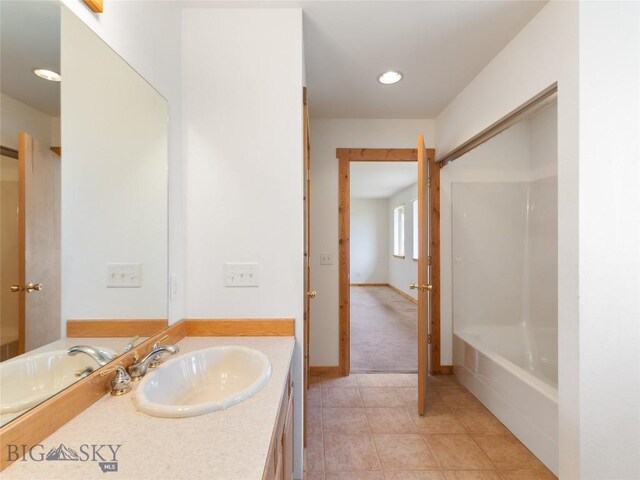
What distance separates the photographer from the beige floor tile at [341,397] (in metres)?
2.21

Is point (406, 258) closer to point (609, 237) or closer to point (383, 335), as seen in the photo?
point (383, 335)

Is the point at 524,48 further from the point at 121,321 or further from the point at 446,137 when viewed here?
the point at 121,321

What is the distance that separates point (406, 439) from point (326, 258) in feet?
4.96

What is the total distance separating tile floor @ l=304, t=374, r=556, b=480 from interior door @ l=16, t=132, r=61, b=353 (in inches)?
59.3

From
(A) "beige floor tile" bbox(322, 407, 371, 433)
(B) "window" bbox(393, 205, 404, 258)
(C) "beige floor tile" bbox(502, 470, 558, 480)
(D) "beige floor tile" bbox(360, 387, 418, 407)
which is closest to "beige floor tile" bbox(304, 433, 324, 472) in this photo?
(A) "beige floor tile" bbox(322, 407, 371, 433)

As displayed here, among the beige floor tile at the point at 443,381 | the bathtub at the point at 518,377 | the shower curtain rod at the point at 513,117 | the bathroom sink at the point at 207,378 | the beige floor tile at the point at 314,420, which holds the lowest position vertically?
the beige floor tile at the point at 443,381

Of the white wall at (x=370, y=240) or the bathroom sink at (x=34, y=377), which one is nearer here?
the bathroom sink at (x=34, y=377)

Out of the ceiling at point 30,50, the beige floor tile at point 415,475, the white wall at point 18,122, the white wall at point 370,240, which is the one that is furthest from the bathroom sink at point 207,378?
the white wall at point 370,240

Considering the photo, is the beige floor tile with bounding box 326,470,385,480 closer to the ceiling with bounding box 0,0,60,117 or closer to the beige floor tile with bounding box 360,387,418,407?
the beige floor tile with bounding box 360,387,418,407

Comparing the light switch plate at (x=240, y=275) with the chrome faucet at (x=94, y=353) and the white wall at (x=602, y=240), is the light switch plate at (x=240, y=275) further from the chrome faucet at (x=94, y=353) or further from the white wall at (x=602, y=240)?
the white wall at (x=602, y=240)

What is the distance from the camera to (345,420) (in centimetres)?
201


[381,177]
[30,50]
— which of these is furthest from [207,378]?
[381,177]

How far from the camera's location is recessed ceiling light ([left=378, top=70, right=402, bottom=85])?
2057mm

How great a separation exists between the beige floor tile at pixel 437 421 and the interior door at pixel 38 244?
2.12 metres
